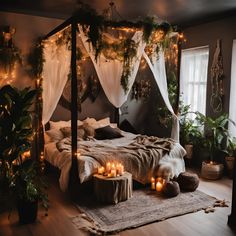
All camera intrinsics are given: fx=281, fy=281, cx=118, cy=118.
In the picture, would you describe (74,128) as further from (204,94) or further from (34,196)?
(204,94)

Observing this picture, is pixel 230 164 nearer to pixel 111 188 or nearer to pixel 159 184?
pixel 159 184

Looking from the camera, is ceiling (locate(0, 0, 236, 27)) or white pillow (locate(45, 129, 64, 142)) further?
white pillow (locate(45, 129, 64, 142))

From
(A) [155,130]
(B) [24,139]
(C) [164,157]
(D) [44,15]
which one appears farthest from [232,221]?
(D) [44,15]

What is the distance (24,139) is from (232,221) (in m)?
2.64

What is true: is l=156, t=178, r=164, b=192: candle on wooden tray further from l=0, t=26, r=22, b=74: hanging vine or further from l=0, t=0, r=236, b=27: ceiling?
l=0, t=26, r=22, b=74: hanging vine

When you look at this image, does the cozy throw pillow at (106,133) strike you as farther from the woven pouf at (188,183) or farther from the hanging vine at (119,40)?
the woven pouf at (188,183)

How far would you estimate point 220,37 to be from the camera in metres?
5.25

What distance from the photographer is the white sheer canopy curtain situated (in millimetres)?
4691

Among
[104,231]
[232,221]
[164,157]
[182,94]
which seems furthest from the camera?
[182,94]

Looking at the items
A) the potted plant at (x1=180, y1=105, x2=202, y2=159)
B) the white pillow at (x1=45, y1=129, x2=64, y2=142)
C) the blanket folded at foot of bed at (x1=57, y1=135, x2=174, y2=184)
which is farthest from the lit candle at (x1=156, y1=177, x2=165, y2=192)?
the white pillow at (x1=45, y1=129, x2=64, y2=142)

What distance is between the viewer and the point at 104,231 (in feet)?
10.1

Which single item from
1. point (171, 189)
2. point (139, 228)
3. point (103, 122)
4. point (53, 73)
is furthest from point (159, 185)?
point (53, 73)

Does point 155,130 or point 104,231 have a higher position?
point 155,130

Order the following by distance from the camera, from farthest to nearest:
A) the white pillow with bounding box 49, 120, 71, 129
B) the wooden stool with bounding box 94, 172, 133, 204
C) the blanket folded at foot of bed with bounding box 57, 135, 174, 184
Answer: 1. the white pillow with bounding box 49, 120, 71, 129
2. the blanket folded at foot of bed with bounding box 57, 135, 174, 184
3. the wooden stool with bounding box 94, 172, 133, 204
